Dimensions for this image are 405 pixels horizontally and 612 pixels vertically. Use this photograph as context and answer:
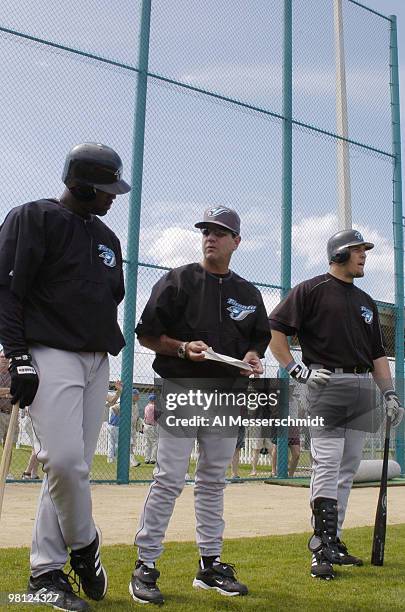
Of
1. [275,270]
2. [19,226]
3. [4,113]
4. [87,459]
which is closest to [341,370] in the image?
[87,459]

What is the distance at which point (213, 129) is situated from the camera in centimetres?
1154

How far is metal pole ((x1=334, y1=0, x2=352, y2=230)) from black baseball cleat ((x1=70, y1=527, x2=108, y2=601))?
9821 millimetres

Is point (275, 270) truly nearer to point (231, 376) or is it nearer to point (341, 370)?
point (341, 370)

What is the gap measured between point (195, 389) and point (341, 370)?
4.15 ft

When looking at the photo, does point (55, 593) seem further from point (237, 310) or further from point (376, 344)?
point (376, 344)

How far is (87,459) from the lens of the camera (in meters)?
3.70

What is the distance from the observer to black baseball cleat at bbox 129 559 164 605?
3785 mm

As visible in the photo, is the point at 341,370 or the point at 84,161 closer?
the point at 84,161

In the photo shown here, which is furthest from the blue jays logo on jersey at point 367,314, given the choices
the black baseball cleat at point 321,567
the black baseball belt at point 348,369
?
the black baseball cleat at point 321,567

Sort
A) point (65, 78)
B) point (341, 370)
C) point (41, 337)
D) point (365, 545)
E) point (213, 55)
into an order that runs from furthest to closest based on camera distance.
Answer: point (213, 55) → point (65, 78) → point (365, 545) → point (341, 370) → point (41, 337)

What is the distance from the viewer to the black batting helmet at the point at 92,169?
370cm

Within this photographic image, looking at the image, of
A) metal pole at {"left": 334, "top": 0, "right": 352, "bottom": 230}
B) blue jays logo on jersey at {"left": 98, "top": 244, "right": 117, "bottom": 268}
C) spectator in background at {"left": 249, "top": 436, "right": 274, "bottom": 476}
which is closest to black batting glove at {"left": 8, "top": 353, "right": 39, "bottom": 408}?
blue jays logo on jersey at {"left": 98, "top": 244, "right": 117, "bottom": 268}

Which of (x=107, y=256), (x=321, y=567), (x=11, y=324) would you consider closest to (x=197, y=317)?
(x=107, y=256)

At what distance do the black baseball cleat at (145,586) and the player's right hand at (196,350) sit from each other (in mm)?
1092
